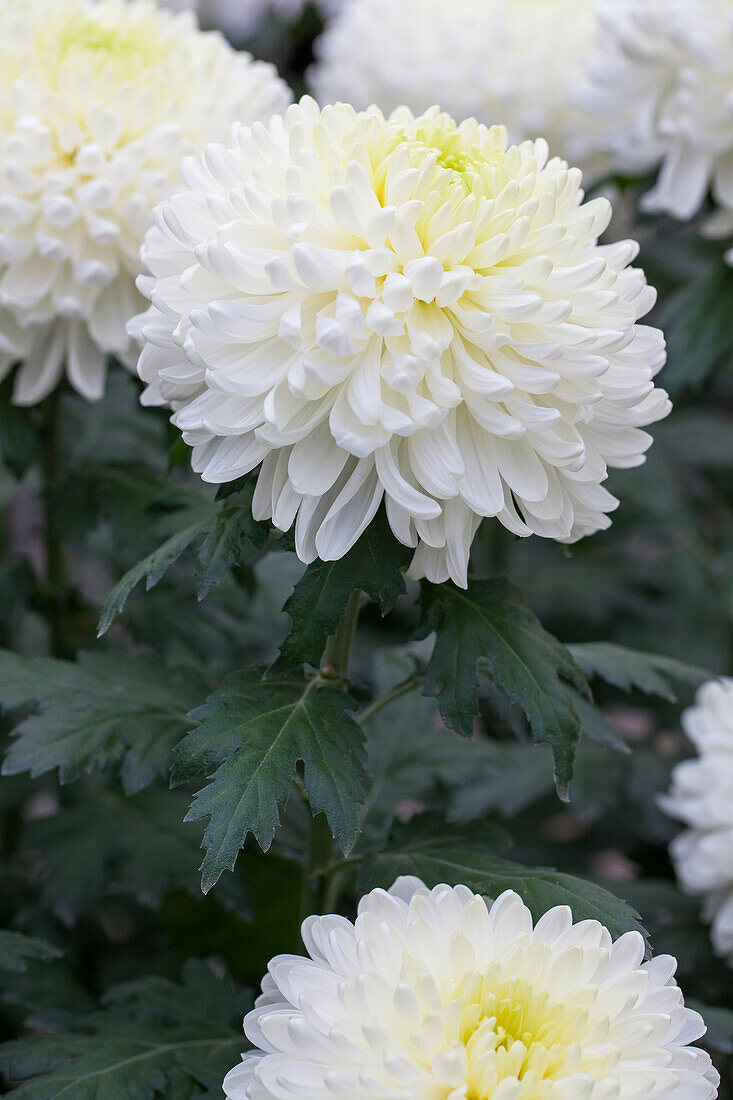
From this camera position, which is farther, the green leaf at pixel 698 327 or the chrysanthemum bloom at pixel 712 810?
the green leaf at pixel 698 327

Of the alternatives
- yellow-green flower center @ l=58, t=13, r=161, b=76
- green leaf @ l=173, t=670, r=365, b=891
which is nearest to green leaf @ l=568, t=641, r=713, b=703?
green leaf @ l=173, t=670, r=365, b=891

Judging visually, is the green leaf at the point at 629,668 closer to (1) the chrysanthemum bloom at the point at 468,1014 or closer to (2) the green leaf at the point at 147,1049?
(1) the chrysanthemum bloom at the point at 468,1014

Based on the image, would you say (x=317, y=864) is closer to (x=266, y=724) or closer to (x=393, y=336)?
(x=266, y=724)

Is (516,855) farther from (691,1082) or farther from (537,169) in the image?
(537,169)

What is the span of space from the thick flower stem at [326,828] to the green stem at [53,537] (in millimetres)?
520

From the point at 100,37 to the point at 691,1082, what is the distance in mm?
1160

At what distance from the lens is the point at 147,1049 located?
100cm

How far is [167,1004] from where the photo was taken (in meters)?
1.10

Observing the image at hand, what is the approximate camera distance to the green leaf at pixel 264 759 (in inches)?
30.7

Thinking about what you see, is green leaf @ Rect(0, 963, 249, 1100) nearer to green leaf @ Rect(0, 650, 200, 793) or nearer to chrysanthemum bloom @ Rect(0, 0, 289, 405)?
green leaf @ Rect(0, 650, 200, 793)

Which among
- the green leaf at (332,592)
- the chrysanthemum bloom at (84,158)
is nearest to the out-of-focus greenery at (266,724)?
the green leaf at (332,592)

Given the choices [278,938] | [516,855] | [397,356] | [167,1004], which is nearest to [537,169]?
[397,356]

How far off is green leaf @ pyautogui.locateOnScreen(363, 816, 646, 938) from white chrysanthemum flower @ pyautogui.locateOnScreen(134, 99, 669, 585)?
0.27 metres

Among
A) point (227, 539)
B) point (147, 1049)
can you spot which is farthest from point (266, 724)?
point (147, 1049)
